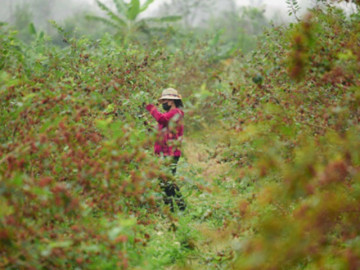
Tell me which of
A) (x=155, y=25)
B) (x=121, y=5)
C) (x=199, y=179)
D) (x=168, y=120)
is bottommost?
(x=155, y=25)

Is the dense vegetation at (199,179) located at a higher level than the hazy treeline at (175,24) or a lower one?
higher

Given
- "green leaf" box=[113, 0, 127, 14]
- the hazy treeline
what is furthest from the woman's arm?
the hazy treeline

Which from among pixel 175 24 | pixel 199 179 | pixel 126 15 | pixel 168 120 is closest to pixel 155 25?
pixel 175 24

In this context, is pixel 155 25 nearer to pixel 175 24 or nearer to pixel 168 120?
pixel 175 24

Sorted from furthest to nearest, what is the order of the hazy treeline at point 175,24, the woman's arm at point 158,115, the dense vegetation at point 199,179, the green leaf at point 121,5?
the hazy treeline at point 175,24 < the green leaf at point 121,5 < the woman's arm at point 158,115 < the dense vegetation at point 199,179

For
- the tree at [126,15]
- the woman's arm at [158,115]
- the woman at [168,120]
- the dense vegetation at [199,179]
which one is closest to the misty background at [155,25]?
the tree at [126,15]

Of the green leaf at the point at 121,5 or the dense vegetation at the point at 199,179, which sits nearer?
the dense vegetation at the point at 199,179

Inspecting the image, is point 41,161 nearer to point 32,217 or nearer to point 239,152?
point 32,217

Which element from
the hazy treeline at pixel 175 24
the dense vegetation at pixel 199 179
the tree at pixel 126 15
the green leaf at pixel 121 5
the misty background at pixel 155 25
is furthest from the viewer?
the hazy treeline at pixel 175 24

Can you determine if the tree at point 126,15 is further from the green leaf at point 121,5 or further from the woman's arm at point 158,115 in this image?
the woman's arm at point 158,115

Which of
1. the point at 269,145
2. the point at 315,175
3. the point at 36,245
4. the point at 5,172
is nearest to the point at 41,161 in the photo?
the point at 5,172

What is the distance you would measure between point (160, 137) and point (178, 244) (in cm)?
216

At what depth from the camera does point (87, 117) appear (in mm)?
5215

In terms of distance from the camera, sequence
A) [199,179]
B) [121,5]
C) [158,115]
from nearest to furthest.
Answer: [199,179]
[158,115]
[121,5]
